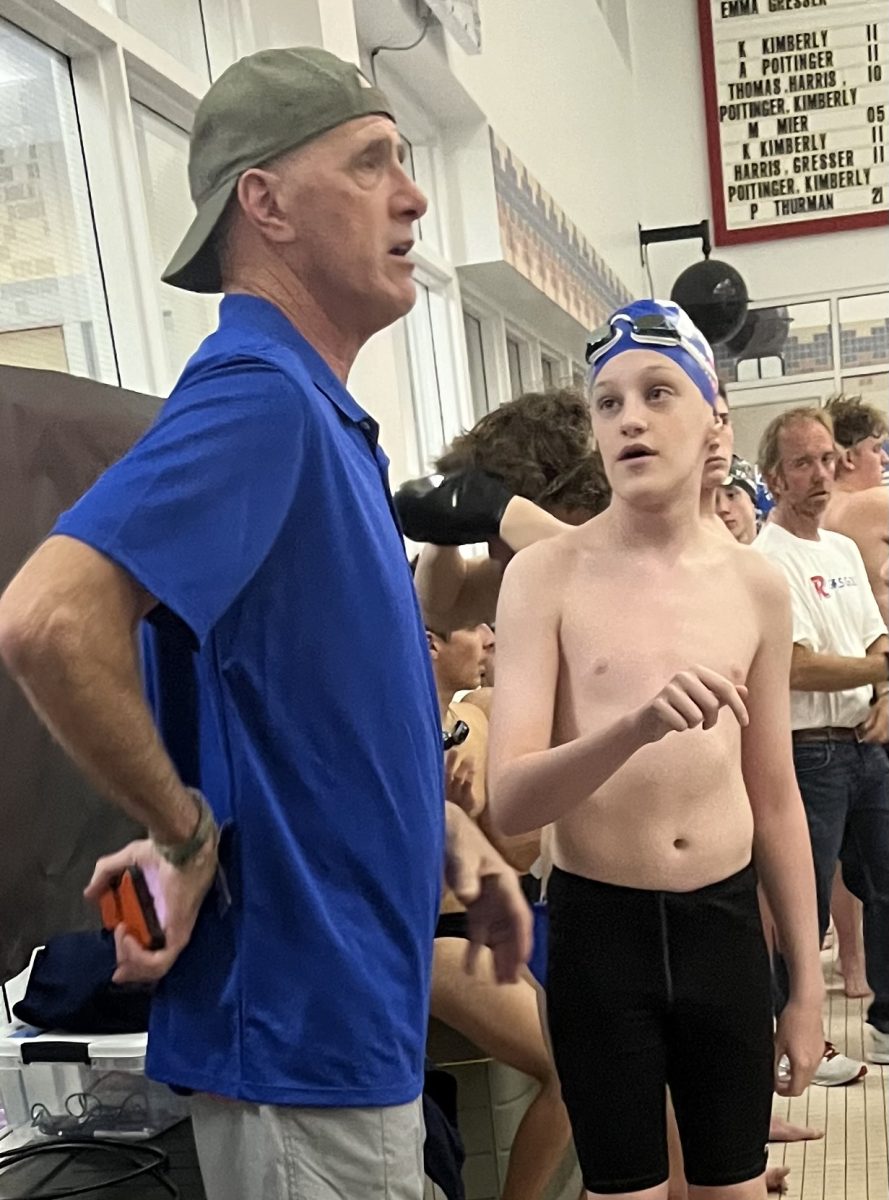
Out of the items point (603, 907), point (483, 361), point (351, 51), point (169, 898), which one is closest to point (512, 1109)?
point (603, 907)

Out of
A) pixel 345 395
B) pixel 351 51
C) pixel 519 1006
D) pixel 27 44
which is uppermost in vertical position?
pixel 351 51

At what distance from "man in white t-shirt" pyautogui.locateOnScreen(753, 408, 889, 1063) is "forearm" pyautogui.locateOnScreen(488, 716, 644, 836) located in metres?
1.64

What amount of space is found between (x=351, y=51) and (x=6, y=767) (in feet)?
8.04

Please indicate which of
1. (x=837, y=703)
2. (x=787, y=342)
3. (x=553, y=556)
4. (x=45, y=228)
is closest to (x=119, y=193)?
(x=45, y=228)

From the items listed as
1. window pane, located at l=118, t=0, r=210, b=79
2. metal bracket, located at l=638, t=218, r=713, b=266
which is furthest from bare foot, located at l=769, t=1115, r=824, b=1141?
metal bracket, located at l=638, t=218, r=713, b=266

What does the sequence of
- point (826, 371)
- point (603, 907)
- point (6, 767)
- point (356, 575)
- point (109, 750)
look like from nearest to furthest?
point (109, 750), point (356, 575), point (6, 767), point (603, 907), point (826, 371)

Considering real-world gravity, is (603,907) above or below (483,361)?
below

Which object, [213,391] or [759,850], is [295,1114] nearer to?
[213,391]

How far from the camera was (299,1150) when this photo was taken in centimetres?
99

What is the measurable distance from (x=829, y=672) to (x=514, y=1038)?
1.35 meters

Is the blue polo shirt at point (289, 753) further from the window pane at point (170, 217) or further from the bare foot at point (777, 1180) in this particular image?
the bare foot at point (777, 1180)

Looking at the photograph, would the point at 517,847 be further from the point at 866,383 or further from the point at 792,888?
the point at 866,383

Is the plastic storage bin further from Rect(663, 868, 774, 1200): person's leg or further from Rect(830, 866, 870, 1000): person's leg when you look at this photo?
Rect(830, 866, 870, 1000): person's leg

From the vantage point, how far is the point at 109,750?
0.90m
